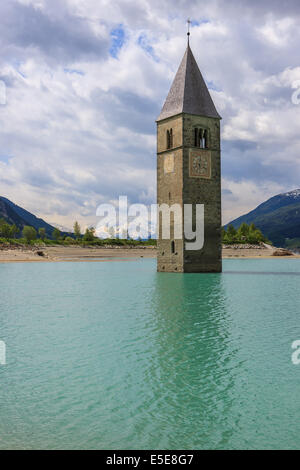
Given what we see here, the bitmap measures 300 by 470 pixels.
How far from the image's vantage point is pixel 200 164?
48.5 m

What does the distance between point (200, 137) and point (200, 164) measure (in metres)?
3.06

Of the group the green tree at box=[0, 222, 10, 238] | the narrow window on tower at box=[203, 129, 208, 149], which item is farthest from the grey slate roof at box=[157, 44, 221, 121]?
the green tree at box=[0, 222, 10, 238]

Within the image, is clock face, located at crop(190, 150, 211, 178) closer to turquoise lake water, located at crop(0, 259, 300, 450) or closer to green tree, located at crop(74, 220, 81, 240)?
turquoise lake water, located at crop(0, 259, 300, 450)

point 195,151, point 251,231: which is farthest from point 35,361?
point 251,231

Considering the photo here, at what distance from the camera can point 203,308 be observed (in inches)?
878

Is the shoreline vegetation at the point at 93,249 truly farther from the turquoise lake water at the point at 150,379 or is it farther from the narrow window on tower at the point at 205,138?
the turquoise lake water at the point at 150,379

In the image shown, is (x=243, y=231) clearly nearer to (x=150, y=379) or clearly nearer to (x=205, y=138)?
(x=205, y=138)

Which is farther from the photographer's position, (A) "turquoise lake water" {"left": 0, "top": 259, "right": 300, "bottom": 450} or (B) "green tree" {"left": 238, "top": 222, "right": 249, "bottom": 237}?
(B) "green tree" {"left": 238, "top": 222, "right": 249, "bottom": 237}

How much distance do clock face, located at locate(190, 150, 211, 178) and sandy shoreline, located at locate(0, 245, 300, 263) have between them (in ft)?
133

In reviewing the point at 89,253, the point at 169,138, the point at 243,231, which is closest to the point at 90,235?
the point at 89,253

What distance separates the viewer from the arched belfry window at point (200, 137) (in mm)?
48722

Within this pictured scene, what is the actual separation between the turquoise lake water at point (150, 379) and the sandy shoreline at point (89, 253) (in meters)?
62.7

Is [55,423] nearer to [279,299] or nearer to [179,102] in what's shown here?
[279,299]

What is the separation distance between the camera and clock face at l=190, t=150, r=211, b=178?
47938mm
